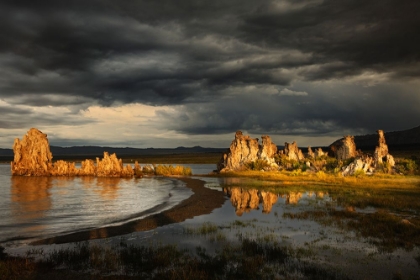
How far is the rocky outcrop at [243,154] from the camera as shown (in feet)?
352

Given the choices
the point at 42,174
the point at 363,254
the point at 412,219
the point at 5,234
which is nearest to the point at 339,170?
the point at 412,219

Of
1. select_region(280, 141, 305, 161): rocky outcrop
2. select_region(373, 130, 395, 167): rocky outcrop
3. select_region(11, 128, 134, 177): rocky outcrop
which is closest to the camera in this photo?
select_region(373, 130, 395, 167): rocky outcrop

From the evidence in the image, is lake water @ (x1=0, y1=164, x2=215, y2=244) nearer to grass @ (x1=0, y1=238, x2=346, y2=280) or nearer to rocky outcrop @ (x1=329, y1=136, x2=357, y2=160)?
grass @ (x1=0, y1=238, x2=346, y2=280)

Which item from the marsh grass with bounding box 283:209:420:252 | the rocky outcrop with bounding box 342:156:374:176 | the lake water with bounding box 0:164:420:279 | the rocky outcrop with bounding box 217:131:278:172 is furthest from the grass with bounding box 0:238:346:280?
the rocky outcrop with bounding box 217:131:278:172

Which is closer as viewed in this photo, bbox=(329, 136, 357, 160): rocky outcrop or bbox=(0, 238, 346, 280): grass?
bbox=(0, 238, 346, 280): grass

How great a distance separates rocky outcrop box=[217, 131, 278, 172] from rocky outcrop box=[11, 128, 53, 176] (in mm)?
56637

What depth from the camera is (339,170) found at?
7744cm

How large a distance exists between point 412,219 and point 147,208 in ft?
84.7

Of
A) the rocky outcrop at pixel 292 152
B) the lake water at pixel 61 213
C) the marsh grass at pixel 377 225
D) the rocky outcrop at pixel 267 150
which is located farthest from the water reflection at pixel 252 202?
the rocky outcrop at pixel 292 152

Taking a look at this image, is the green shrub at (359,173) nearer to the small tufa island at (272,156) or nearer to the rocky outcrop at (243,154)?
the small tufa island at (272,156)

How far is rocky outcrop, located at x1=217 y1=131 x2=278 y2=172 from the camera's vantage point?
107188 millimetres

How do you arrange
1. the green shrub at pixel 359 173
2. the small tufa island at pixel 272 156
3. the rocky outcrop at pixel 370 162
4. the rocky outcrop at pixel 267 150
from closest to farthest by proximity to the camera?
the green shrub at pixel 359 173, the rocky outcrop at pixel 370 162, the small tufa island at pixel 272 156, the rocky outcrop at pixel 267 150

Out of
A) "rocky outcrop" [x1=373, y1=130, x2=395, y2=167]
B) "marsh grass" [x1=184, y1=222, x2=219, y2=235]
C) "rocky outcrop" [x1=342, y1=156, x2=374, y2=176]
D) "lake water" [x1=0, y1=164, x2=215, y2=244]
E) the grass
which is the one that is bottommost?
"lake water" [x1=0, y1=164, x2=215, y2=244]

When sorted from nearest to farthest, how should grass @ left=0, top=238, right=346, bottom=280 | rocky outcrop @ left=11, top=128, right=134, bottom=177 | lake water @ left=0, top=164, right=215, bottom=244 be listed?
1. grass @ left=0, top=238, right=346, bottom=280
2. lake water @ left=0, top=164, right=215, bottom=244
3. rocky outcrop @ left=11, top=128, right=134, bottom=177
